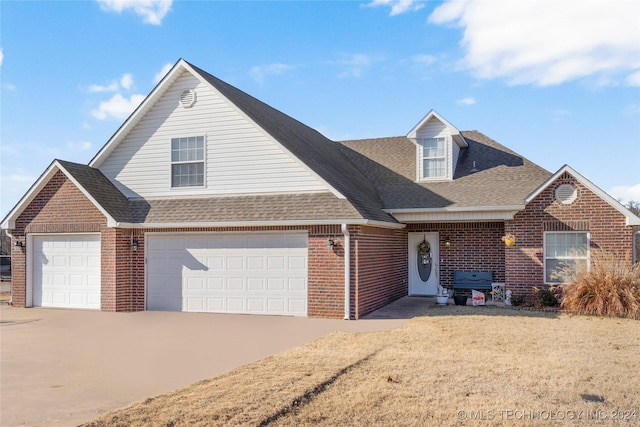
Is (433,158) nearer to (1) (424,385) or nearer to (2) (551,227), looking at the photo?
(2) (551,227)

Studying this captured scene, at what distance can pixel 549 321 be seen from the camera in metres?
12.7

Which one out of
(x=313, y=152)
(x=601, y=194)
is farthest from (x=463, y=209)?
(x=313, y=152)

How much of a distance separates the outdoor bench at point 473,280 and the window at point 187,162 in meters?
8.77

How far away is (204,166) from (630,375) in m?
11.6

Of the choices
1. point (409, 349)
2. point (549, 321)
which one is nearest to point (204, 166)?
point (409, 349)

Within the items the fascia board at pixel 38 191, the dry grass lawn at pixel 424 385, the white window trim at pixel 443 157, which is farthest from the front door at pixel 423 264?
the fascia board at pixel 38 191

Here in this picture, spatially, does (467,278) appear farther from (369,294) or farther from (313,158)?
(313,158)

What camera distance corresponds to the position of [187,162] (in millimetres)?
15945

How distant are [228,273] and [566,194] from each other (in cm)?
969

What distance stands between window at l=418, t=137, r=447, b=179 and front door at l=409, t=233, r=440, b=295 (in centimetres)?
210

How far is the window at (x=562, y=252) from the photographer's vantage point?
15.6 metres

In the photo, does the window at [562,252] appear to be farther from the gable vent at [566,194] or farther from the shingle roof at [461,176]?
the shingle roof at [461,176]

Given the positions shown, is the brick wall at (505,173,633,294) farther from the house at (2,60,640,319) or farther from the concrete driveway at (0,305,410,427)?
the concrete driveway at (0,305,410,427)

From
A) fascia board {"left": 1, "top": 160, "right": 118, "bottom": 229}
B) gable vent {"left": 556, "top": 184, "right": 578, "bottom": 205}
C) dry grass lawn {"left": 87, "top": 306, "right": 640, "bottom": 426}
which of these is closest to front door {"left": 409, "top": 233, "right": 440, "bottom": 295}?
gable vent {"left": 556, "top": 184, "right": 578, "bottom": 205}
